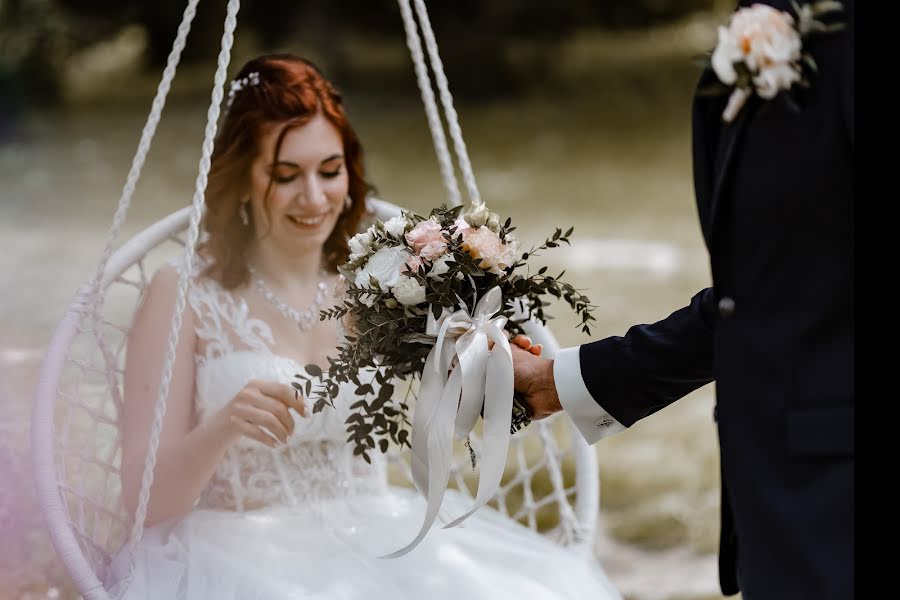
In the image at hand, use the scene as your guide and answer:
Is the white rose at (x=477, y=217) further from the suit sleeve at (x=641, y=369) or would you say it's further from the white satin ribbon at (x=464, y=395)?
the suit sleeve at (x=641, y=369)

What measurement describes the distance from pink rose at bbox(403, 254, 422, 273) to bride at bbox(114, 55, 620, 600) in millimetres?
369

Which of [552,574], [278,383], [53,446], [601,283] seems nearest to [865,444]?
[552,574]

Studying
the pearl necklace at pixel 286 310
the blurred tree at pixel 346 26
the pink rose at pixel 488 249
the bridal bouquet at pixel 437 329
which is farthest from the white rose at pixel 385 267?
the blurred tree at pixel 346 26

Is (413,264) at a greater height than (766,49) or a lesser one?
lesser

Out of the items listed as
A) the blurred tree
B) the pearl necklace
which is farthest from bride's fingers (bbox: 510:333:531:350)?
the blurred tree

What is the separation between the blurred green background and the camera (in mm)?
7559

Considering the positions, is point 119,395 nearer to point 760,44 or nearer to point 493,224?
point 493,224

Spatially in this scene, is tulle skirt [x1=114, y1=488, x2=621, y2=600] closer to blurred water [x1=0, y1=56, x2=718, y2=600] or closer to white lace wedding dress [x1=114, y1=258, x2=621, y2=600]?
white lace wedding dress [x1=114, y1=258, x2=621, y2=600]

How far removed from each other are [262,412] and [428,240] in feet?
1.52

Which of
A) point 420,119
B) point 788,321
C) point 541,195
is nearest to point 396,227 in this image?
point 788,321

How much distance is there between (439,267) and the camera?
188 centimetres

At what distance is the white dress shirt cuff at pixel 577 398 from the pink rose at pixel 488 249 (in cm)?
19

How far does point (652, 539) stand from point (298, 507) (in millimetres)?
2885

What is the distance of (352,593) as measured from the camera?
1990 millimetres
